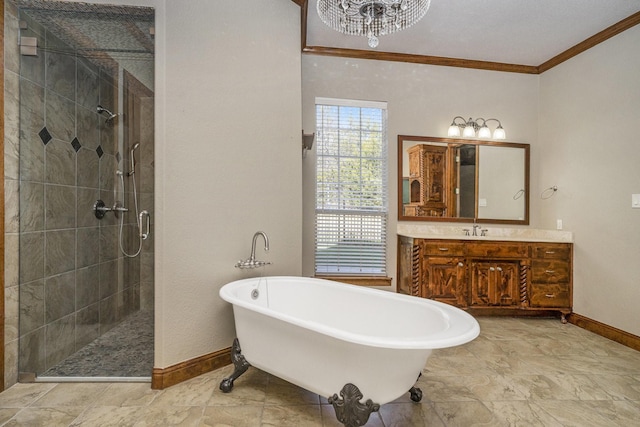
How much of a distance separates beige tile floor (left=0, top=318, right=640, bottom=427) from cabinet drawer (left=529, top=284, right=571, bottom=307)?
84 cm

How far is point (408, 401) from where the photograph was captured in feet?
5.74

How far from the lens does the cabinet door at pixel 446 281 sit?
3002 millimetres


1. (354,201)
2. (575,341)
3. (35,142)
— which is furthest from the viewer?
(354,201)

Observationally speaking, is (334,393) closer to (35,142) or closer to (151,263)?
(151,263)

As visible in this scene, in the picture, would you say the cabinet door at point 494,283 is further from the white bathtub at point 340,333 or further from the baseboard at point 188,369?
the baseboard at point 188,369

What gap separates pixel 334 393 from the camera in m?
1.42

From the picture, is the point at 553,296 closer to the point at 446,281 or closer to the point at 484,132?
the point at 446,281

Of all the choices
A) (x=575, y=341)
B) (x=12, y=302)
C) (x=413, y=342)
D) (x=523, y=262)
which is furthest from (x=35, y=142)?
(x=575, y=341)

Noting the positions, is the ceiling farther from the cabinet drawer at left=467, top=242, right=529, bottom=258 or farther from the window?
the cabinet drawer at left=467, top=242, right=529, bottom=258

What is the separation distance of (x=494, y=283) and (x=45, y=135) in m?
3.75

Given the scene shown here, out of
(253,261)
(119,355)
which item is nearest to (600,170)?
(253,261)

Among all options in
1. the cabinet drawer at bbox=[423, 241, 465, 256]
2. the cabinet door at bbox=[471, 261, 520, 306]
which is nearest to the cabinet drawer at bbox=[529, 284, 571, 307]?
the cabinet door at bbox=[471, 261, 520, 306]

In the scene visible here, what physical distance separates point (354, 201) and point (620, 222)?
2294mm

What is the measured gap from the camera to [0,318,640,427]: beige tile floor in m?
1.58
